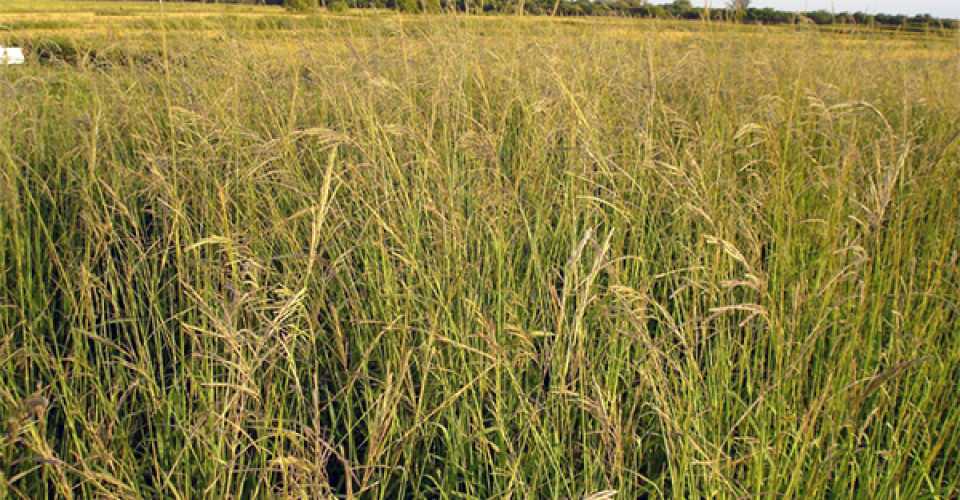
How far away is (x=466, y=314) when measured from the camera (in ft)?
5.05

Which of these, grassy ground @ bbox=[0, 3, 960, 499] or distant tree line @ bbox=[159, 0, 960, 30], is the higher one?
distant tree line @ bbox=[159, 0, 960, 30]

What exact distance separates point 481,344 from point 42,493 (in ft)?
3.47

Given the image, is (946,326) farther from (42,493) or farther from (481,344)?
(42,493)

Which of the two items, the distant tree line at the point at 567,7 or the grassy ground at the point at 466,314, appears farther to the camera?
the distant tree line at the point at 567,7

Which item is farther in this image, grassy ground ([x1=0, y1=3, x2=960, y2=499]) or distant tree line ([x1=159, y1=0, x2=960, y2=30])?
distant tree line ([x1=159, y1=0, x2=960, y2=30])

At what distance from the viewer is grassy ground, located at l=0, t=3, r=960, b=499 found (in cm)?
119

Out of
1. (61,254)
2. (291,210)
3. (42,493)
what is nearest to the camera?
(42,493)

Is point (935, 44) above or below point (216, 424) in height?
above

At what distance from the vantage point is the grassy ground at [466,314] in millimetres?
1188

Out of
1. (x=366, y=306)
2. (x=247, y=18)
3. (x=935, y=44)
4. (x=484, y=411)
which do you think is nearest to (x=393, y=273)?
(x=366, y=306)

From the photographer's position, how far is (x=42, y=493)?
136 cm

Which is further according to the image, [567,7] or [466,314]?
[567,7]

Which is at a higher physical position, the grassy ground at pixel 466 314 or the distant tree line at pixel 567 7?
the distant tree line at pixel 567 7

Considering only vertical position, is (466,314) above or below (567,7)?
below
